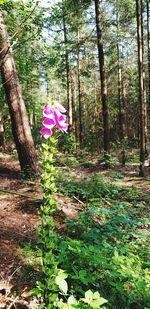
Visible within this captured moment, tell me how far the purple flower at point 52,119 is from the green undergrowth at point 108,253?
4.59 ft

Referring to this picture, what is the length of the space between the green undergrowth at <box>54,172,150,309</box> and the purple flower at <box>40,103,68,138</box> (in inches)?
55.1

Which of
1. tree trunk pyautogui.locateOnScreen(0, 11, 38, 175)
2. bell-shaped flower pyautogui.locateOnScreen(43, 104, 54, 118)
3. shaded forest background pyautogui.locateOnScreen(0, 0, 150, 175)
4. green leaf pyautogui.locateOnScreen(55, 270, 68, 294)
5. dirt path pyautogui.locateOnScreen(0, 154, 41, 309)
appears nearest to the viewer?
bell-shaped flower pyautogui.locateOnScreen(43, 104, 54, 118)

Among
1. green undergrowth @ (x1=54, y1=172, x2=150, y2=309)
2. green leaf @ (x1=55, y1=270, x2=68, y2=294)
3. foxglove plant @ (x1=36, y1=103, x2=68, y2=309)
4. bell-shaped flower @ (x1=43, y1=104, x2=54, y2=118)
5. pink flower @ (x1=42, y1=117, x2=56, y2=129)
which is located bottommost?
green undergrowth @ (x1=54, y1=172, x2=150, y2=309)

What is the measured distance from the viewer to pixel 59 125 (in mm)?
2180

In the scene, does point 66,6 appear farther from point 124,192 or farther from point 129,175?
point 124,192

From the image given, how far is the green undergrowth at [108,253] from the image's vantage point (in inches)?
133

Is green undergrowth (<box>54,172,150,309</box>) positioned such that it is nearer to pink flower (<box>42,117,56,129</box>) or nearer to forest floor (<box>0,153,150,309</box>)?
forest floor (<box>0,153,150,309</box>)

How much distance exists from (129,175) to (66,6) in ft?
24.9

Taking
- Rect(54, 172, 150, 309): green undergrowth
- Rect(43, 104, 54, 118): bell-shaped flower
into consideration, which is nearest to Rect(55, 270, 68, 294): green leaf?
Rect(54, 172, 150, 309): green undergrowth

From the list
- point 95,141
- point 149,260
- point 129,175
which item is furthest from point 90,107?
point 149,260

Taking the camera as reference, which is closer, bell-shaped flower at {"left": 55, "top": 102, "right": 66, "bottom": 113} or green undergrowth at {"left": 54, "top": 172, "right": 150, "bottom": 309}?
bell-shaped flower at {"left": 55, "top": 102, "right": 66, "bottom": 113}

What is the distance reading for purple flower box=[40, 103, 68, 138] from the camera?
2.15m

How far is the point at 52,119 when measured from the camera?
7.07 feet

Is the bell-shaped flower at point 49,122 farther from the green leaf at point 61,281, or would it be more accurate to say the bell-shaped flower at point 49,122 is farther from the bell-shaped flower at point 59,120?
the green leaf at point 61,281
